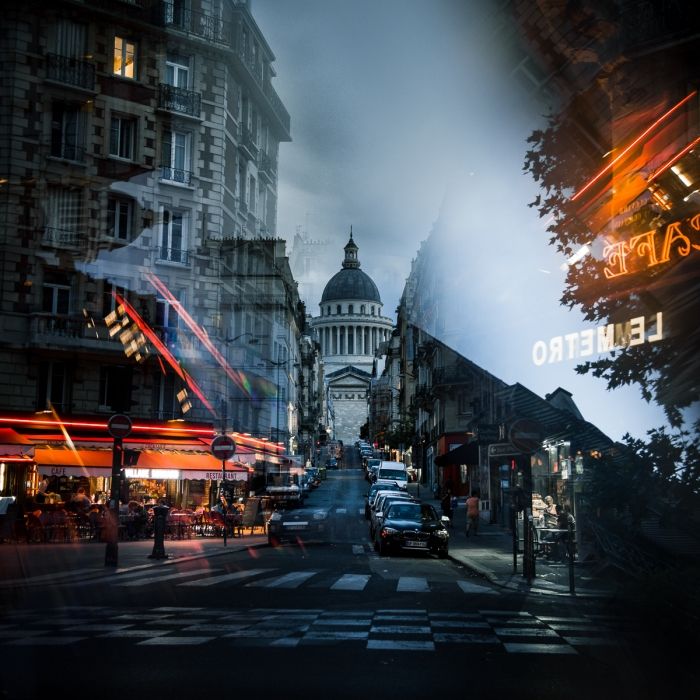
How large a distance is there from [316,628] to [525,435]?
783 cm

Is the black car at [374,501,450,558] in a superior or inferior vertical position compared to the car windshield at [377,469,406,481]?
inferior

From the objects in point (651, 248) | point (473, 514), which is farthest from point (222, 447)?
point (651, 248)

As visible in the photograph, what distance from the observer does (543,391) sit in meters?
11.6

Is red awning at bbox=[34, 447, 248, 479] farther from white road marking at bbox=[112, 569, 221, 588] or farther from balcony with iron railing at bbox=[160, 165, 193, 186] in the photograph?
white road marking at bbox=[112, 569, 221, 588]

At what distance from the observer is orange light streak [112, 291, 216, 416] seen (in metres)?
31.4

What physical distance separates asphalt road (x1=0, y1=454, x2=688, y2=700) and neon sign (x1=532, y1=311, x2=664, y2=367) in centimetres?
309

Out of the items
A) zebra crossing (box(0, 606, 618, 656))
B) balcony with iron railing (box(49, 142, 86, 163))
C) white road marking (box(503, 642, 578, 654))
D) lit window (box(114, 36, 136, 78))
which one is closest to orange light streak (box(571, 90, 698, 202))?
zebra crossing (box(0, 606, 618, 656))

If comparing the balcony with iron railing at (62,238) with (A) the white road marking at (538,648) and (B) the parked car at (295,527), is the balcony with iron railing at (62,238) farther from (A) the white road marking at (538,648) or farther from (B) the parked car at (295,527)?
(A) the white road marking at (538,648)

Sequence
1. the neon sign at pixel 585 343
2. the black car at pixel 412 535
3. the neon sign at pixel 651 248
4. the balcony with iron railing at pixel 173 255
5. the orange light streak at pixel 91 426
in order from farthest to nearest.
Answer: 1. the balcony with iron railing at pixel 173 255
2. the orange light streak at pixel 91 426
3. the black car at pixel 412 535
4. the neon sign at pixel 585 343
5. the neon sign at pixel 651 248

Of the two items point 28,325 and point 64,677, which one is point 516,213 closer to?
point 64,677

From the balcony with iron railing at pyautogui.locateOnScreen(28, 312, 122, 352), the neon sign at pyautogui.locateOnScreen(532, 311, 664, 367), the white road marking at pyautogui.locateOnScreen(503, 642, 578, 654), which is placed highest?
the balcony with iron railing at pyautogui.locateOnScreen(28, 312, 122, 352)

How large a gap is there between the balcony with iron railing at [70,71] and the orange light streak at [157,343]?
272 inches

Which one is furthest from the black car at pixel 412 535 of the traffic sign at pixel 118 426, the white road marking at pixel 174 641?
the white road marking at pixel 174 641

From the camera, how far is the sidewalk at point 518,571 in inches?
582
